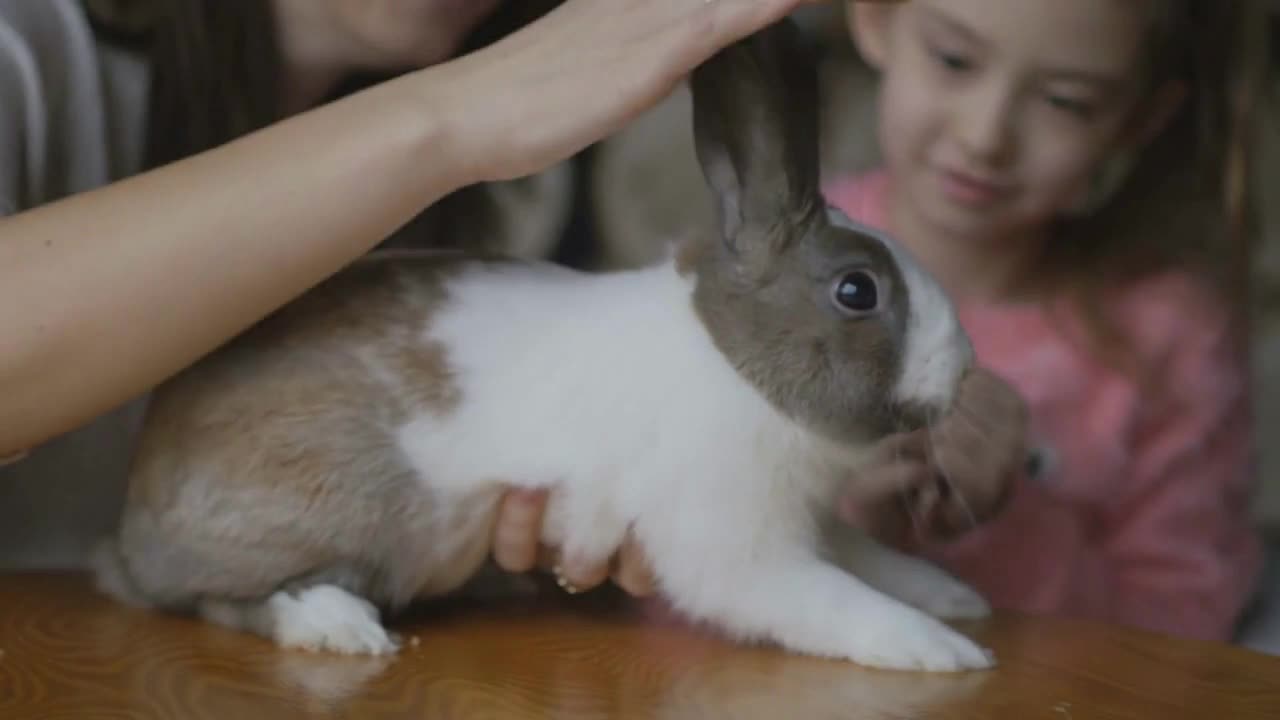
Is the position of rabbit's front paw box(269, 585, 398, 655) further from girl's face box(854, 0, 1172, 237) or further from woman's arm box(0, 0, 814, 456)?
girl's face box(854, 0, 1172, 237)

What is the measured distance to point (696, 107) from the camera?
88 centimetres

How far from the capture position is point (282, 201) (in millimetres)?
836

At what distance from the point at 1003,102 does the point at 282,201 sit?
819 mm

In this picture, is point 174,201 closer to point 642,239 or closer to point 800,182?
point 800,182

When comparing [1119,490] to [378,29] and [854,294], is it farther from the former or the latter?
[378,29]

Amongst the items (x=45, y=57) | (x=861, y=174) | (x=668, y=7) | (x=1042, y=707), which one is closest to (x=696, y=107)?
(x=668, y=7)

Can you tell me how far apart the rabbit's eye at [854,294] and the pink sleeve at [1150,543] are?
28.7 inches

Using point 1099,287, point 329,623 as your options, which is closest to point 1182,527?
point 1099,287

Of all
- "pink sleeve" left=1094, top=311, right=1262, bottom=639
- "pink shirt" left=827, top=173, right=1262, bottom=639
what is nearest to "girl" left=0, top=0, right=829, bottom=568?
"pink shirt" left=827, top=173, right=1262, bottom=639

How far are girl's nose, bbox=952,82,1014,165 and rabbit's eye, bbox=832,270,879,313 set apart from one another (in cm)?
60

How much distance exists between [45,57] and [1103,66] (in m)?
1.02

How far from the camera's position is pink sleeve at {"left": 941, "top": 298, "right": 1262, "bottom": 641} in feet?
5.02

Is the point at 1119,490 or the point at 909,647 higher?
the point at 1119,490

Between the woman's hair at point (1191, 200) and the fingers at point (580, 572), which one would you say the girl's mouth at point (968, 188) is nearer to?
the woman's hair at point (1191, 200)
